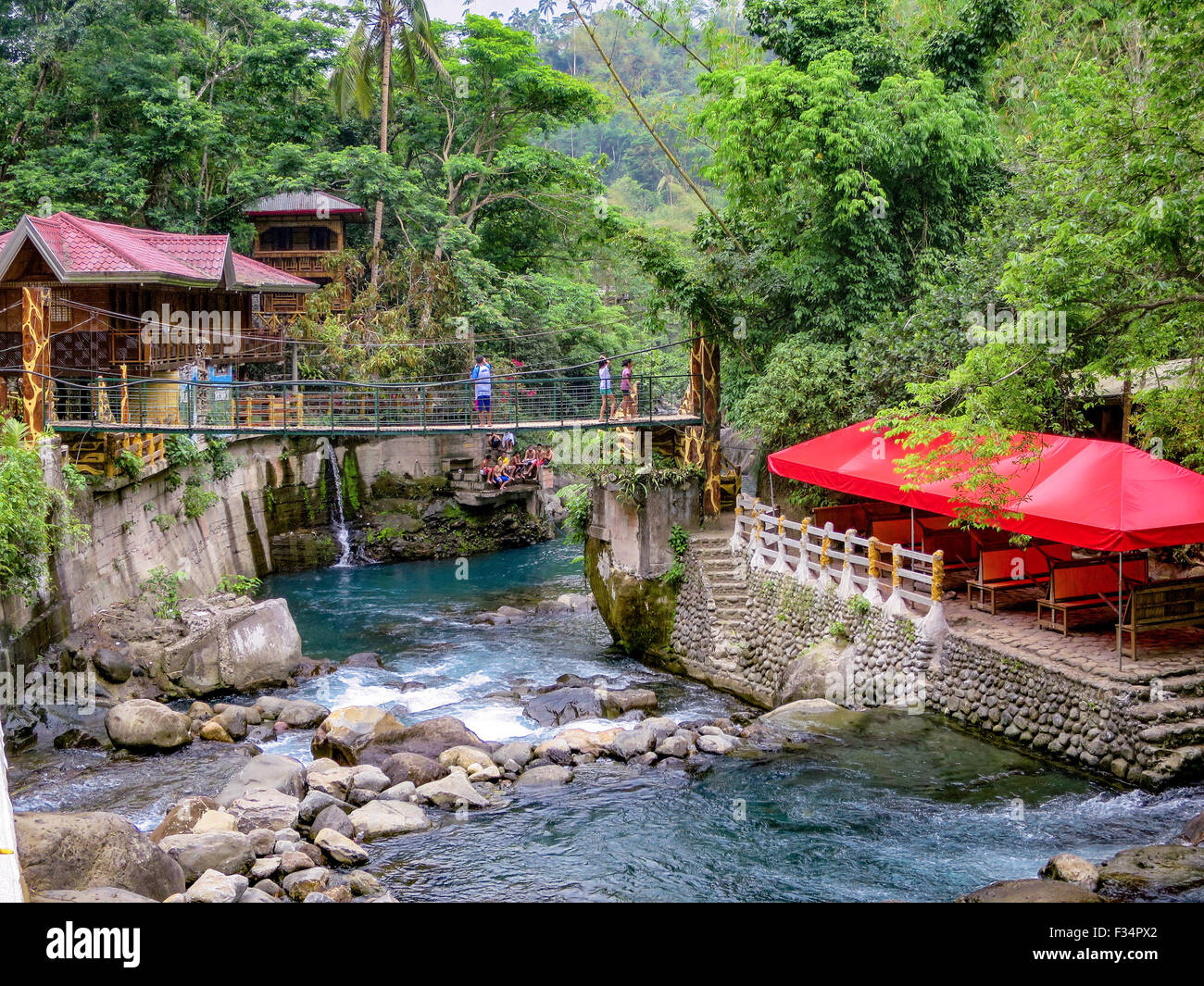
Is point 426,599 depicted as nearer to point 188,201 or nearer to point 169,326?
point 169,326


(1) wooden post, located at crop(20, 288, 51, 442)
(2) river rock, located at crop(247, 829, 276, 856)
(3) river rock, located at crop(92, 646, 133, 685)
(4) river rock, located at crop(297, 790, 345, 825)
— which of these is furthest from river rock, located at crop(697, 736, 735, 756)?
(1) wooden post, located at crop(20, 288, 51, 442)

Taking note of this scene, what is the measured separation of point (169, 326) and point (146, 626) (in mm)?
9731

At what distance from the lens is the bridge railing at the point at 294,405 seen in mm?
21406

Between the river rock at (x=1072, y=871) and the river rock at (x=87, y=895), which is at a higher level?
the river rock at (x=87, y=895)

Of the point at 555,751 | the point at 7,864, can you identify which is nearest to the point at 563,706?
the point at 555,751

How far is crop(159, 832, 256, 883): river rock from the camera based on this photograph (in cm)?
1085

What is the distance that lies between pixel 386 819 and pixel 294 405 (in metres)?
17.8

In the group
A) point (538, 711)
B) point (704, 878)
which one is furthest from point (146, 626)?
point (704, 878)

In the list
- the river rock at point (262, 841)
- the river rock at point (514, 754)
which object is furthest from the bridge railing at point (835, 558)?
the river rock at point (262, 841)

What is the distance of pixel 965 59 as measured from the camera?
67.6ft

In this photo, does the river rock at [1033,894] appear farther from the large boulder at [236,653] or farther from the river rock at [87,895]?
the large boulder at [236,653]

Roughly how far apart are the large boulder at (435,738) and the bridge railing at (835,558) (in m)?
5.68

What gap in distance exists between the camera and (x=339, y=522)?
31734mm
